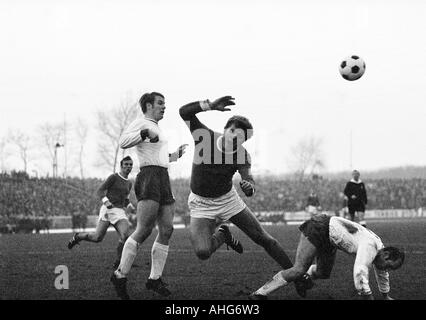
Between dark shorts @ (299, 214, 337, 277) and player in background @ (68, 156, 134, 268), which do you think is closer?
dark shorts @ (299, 214, 337, 277)

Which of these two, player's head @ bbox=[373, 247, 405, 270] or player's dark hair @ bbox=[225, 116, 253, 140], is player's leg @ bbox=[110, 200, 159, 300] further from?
player's head @ bbox=[373, 247, 405, 270]

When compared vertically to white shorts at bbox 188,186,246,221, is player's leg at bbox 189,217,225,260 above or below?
below

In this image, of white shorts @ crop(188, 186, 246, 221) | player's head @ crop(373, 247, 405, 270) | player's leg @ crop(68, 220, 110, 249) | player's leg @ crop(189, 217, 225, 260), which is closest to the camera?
player's head @ crop(373, 247, 405, 270)

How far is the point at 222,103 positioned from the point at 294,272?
6.96ft

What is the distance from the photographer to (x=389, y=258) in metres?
7.80

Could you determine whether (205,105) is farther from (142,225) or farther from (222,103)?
(142,225)

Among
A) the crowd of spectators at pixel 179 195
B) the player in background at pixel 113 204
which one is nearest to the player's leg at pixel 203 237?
the player in background at pixel 113 204

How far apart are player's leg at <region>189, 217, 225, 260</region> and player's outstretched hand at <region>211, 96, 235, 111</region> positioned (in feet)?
5.20

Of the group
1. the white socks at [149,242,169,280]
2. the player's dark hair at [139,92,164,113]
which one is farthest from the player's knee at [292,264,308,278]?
the player's dark hair at [139,92,164,113]

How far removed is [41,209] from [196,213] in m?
34.9

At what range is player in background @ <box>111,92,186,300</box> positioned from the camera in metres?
9.00

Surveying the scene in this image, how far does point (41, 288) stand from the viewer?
959 cm

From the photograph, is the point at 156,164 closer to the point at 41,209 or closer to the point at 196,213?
the point at 196,213
